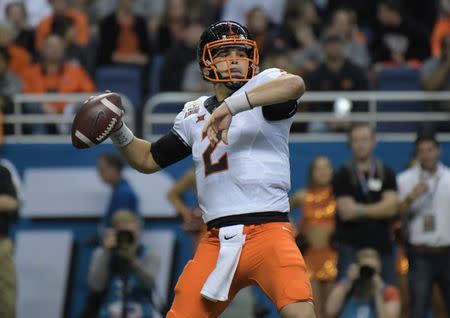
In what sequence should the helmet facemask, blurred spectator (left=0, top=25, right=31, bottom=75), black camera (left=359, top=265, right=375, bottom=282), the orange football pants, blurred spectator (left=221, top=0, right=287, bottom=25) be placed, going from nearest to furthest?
the orange football pants < the helmet facemask < black camera (left=359, top=265, right=375, bottom=282) < blurred spectator (left=0, top=25, right=31, bottom=75) < blurred spectator (left=221, top=0, right=287, bottom=25)

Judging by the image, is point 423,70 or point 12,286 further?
point 423,70

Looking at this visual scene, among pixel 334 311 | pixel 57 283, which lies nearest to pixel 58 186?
pixel 57 283

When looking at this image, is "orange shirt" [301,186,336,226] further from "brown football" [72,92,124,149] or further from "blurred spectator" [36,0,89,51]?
→ "brown football" [72,92,124,149]

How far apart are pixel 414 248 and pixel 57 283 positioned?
3.68 m

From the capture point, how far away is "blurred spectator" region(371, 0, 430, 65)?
46.0 feet

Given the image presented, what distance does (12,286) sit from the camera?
34.1 ft

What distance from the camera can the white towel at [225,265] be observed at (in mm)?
6582

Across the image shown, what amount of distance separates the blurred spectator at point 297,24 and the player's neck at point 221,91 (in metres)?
6.89

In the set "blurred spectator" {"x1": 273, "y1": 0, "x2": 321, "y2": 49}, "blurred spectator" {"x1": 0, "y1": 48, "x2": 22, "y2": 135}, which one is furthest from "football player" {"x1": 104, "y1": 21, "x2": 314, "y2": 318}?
"blurred spectator" {"x1": 273, "y1": 0, "x2": 321, "y2": 49}

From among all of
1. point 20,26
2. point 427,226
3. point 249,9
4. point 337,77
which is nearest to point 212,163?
point 427,226

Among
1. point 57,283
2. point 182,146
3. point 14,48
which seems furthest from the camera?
point 14,48

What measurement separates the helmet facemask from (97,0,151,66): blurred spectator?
Answer: 697 centimetres

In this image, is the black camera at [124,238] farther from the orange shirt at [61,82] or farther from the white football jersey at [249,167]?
the white football jersey at [249,167]

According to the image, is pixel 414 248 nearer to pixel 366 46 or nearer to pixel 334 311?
pixel 334 311
